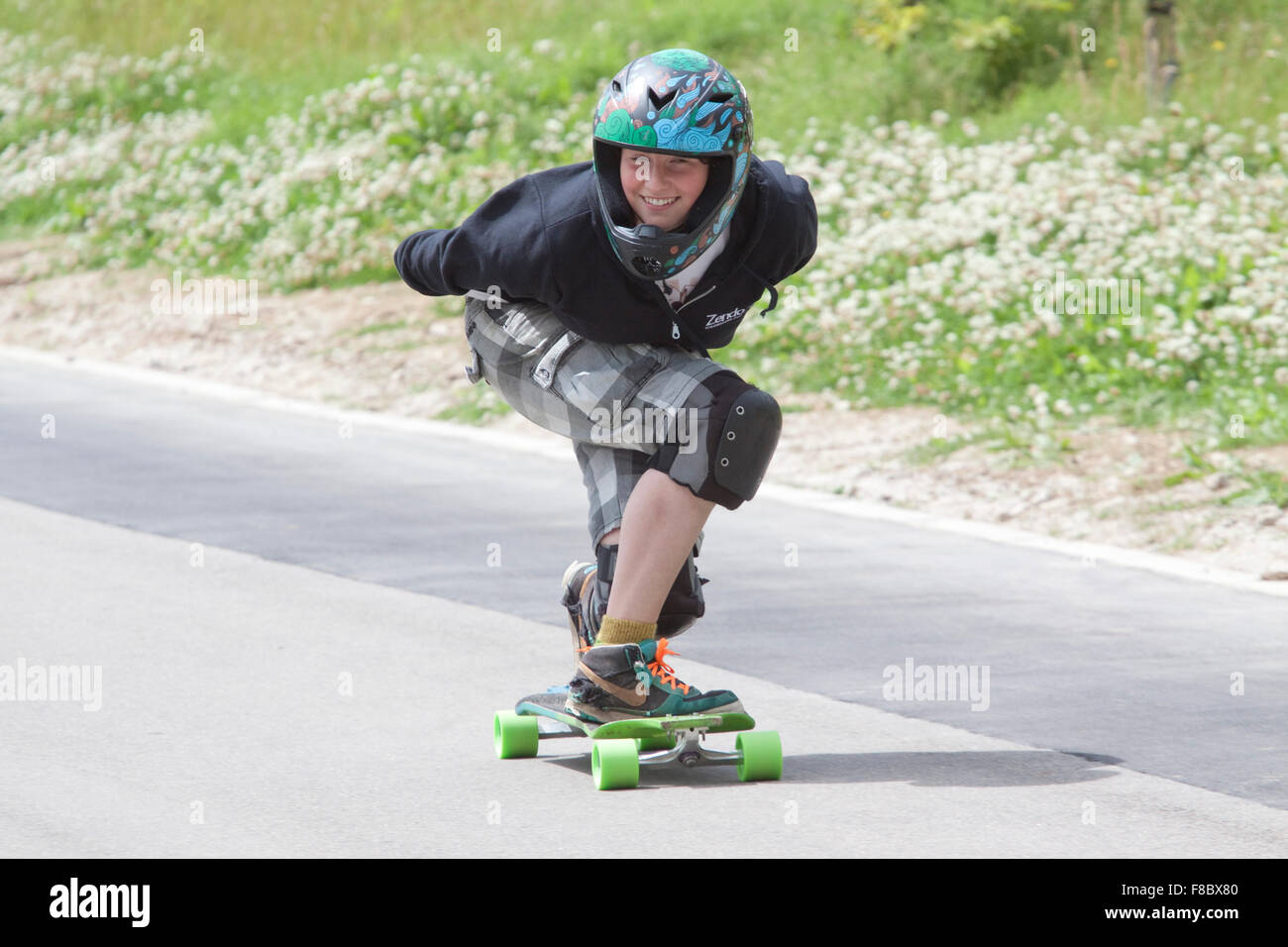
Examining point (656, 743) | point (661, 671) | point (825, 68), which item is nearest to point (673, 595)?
point (661, 671)

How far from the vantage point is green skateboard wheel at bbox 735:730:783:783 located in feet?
16.4

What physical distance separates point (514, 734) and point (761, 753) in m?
0.66

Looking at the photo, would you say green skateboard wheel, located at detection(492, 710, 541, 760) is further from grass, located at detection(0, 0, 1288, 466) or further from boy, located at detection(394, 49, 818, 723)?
grass, located at detection(0, 0, 1288, 466)

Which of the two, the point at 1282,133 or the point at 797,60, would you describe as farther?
the point at 797,60

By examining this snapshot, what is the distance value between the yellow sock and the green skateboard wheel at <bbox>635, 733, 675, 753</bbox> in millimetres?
234

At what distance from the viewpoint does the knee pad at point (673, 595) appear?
5.08m

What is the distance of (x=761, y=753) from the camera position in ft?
16.4

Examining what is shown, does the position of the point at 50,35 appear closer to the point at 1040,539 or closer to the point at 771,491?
the point at 771,491

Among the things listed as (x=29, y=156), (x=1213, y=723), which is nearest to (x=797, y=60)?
(x=29, y=156)

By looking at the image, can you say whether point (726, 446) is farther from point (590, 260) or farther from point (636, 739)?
point (636, 739)

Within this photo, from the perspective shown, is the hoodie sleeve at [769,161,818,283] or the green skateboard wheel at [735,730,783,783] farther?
the hoodie sleeve at [769,161,818,283]

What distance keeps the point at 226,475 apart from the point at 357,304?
16.0 ft

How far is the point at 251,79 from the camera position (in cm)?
2103

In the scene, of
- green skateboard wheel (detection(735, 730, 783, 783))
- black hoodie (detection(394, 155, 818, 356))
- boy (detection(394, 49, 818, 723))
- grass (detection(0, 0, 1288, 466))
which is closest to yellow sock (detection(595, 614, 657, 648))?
boy (detection(394, 49, 818, 723))
